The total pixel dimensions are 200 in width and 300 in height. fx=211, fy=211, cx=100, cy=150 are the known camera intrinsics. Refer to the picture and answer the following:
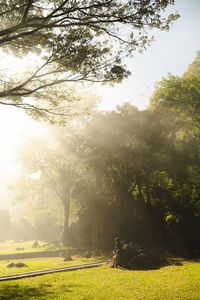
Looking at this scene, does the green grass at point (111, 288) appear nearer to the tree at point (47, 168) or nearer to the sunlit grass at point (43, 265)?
the sunlit grass at point (43, 265)

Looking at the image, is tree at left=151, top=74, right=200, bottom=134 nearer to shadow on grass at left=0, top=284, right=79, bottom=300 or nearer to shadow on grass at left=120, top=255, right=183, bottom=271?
shadow on grass at left=120, top=255, right=183, bottom=271

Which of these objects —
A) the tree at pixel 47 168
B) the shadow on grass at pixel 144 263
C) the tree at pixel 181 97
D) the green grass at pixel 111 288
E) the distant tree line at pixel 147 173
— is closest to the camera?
the green grass at pixel 111 288

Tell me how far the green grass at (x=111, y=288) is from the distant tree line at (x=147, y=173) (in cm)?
1116

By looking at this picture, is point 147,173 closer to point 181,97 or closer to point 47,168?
point 181,97

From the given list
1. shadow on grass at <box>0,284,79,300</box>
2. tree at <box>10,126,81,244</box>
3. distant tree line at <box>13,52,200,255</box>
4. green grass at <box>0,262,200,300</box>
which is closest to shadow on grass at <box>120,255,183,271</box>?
green grass at <box>0,262,200,300</box>

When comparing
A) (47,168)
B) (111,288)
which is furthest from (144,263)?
(47,168)

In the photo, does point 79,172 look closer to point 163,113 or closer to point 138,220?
point 138,220

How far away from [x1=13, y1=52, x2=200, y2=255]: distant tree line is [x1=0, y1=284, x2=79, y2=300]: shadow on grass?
1614 centimetres

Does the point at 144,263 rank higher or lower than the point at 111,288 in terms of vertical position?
lower

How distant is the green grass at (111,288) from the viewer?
31.5 feet

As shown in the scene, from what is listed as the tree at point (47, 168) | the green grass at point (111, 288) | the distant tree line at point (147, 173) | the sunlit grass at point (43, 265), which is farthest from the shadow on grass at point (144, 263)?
the tree at point (47, 168)

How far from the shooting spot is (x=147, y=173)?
27.8 m

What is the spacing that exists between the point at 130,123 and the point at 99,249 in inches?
707

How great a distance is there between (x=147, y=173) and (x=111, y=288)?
59.3 feet
